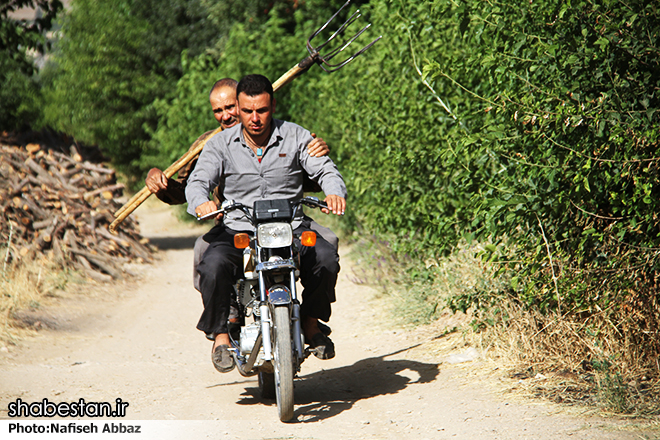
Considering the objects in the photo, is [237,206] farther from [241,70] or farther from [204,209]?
[241,70]

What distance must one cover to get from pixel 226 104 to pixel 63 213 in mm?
5668

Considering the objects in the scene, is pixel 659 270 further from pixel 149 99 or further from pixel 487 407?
pixel 149 99

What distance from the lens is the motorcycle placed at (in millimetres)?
4148

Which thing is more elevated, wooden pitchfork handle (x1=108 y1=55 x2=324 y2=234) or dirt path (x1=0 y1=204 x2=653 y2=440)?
wooden pitchfork handle (x1=108 y1=55 x2=324 y2=234)

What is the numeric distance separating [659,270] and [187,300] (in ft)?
20.5

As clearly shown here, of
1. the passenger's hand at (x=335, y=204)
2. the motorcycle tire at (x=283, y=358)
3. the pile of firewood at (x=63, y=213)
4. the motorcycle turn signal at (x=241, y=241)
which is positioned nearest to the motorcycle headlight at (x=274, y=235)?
the motorcycle turn signal at (x=241, y=241)

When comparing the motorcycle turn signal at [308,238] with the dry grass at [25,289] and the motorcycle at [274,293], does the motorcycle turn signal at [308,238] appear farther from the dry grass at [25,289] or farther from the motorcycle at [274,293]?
the dry grass at [25,289]

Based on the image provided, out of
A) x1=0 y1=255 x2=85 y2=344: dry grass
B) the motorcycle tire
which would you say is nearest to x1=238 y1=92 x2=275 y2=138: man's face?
the motorcycle tire

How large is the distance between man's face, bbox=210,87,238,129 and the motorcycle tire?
78.4 inches

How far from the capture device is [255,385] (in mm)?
5621

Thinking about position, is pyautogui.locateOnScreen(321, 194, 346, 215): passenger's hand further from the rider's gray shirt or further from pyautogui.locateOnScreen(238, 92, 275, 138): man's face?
pyautogui.locateOnScreen(238, 92, 275, 138): man's face

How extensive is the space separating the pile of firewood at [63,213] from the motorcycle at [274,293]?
206 inches

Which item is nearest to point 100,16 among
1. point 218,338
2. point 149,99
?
point 149,99

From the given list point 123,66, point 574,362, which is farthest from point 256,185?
point 123,66
